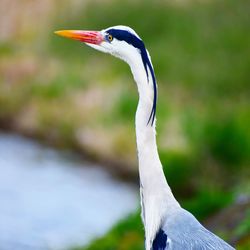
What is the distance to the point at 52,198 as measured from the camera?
53.8 ft

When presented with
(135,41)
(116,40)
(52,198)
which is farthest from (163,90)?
(135,41)

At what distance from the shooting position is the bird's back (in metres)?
6.91

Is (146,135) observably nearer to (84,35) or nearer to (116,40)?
(116,40)

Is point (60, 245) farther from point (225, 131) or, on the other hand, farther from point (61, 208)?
point (225, 131)

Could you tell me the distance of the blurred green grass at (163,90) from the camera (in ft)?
53.5

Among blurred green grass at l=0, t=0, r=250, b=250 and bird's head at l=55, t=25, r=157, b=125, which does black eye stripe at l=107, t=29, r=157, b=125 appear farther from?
blurred green grass at l=0, t=0, r=250, b=250

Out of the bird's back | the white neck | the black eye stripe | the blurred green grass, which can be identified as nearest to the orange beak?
the black eye stripe

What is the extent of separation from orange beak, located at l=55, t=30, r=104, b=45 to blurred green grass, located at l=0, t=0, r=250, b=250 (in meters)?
8.26

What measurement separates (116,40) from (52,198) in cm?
958

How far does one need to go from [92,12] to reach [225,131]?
5.96 metres

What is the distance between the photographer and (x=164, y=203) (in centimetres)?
728

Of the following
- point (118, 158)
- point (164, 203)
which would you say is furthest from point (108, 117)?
point (164, 203)

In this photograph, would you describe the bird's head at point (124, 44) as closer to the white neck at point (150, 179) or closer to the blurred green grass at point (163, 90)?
the white neck at point (150, 179)

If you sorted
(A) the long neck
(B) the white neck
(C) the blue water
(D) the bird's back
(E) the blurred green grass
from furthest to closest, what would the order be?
(E) the blurred green grass → (C) the blue water → (B) the white neck → (A) the long neck → (D) the bird's back
